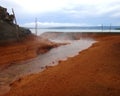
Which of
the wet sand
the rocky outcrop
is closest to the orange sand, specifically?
the rocky outcrop

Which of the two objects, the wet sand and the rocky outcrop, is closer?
the wet sand

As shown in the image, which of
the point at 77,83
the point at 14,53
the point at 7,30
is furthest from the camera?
the point at 7,30

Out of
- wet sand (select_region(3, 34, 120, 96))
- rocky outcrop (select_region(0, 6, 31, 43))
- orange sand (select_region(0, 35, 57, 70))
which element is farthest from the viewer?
rocky outcrop (select_region(0, 6, 31, 43))

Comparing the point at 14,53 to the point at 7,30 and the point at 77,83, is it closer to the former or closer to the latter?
the point at 7,30

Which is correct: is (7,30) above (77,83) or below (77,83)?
above

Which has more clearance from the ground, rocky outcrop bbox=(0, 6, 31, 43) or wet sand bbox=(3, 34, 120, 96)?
rocky outcrop bbox=(0, 6, 31, 43)

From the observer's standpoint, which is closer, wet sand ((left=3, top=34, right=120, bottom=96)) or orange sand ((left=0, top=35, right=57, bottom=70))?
wet sand ((left=3, top=34, right=120, bottom=96))

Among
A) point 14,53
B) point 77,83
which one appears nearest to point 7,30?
point 14,53

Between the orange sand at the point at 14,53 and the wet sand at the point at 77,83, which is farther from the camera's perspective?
the orange sand at the point at 14,53

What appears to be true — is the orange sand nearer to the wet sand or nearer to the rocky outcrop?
the rocky outcrop

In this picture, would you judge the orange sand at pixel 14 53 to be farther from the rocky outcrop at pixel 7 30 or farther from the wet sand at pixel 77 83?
the wet sand at pixel 77 83

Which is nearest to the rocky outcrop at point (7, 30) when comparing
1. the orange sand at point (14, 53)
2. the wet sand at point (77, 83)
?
the orange sand at point (14, 53)

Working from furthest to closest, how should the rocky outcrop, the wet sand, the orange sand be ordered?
the rocky outcrop < the orange sand < the wet sand

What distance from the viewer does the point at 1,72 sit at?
43.8 feet
